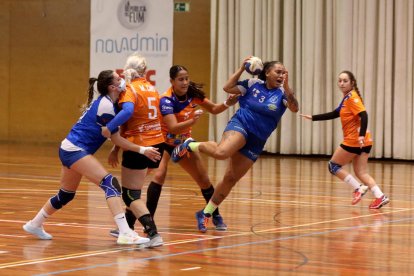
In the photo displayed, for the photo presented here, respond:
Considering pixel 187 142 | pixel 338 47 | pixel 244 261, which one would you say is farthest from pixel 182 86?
pixel 338 47

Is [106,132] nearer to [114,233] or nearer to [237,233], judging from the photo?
[114,233]

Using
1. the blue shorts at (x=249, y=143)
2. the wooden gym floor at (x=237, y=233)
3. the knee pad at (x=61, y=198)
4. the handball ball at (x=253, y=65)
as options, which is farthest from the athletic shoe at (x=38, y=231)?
the handball ball at (x=253, y=65)

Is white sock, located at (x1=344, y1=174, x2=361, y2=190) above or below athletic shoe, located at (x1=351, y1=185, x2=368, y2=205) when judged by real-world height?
above

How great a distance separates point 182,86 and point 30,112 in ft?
48.0

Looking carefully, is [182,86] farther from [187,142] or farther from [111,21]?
[111,21]

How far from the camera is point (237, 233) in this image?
8.31 meters

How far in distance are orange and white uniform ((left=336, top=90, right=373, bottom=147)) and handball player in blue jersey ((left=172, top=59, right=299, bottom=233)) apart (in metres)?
2.84

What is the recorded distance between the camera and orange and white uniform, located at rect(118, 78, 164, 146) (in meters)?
7.82

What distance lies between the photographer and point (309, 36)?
61.3 ft

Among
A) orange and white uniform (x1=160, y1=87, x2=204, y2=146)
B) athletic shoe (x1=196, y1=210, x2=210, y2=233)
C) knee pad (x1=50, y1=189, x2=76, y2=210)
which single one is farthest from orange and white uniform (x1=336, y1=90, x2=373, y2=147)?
knee pad (x1=50, y1=189, x2=76, y2=210)

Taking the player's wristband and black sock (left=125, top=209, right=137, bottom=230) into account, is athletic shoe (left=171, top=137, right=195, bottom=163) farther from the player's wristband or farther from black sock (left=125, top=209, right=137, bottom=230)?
the player's wristband

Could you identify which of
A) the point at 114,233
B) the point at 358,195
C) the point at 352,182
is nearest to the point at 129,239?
the point at 114,233

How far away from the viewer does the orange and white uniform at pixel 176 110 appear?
8.46 metres

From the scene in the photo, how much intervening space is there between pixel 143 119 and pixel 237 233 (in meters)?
1.40
